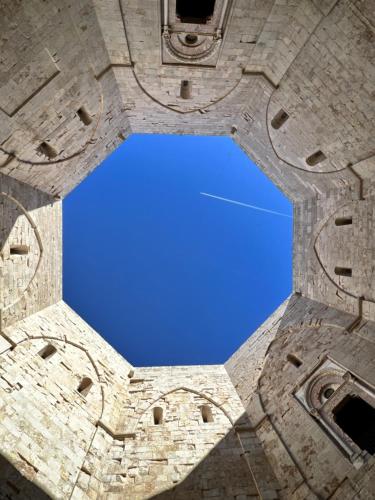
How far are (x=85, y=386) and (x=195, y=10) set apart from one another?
373 inches

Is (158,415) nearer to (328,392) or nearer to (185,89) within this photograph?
(328,392)

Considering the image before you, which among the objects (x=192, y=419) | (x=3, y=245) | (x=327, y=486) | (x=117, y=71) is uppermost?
(x=117, y=71)

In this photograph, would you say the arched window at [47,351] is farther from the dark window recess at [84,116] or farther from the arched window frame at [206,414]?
the dark window recess at [84,116]

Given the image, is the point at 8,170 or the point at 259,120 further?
the point at 259,120

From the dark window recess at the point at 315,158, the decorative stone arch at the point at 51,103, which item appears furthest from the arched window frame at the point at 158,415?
the dark window recess at the point at 315,158

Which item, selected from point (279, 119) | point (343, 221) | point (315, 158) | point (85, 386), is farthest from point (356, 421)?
point (279, 119)

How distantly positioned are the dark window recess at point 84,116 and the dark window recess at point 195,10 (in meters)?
2.98

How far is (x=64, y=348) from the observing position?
339 inches

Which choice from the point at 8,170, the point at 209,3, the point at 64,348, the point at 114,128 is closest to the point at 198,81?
the point at 209,3

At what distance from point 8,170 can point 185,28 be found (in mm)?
4875

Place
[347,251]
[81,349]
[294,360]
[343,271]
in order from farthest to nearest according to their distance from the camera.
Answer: [81,349]
[294,360]
[343,271]
[347,251]

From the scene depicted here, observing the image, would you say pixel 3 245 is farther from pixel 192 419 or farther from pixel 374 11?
pixel 374 11

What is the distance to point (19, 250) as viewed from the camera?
771 centimetres

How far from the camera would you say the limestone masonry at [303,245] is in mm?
5746
